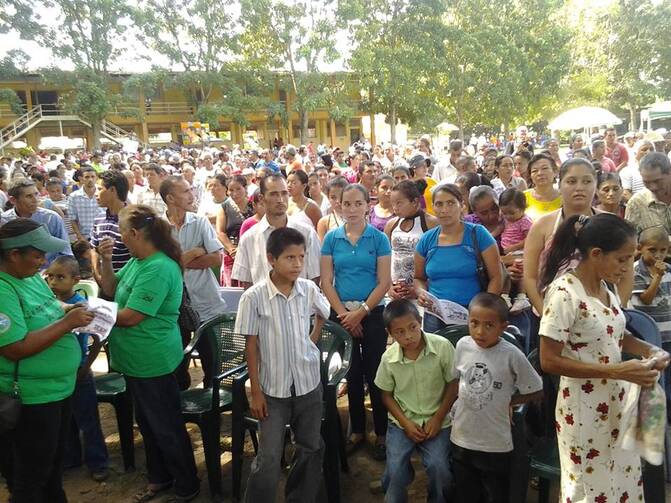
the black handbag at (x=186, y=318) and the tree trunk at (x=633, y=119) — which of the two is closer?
the black handbag at (x=186, y=318)

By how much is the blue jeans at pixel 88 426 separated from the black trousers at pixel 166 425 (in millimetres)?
484

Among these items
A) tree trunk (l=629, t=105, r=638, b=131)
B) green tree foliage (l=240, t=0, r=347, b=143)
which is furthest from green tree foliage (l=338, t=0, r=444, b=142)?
tree trunk (l=629, t=105, r=638, b=131)

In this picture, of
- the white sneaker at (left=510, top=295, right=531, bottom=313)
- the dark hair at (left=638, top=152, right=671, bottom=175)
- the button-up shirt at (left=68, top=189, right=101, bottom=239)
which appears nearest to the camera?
the white sneaker at (left=510, top=295, right=531, bottom=313)

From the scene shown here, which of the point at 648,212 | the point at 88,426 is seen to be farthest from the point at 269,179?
the point at 648,212

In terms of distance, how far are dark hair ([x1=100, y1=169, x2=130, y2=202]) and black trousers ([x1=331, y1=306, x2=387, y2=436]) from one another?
2.05 metres

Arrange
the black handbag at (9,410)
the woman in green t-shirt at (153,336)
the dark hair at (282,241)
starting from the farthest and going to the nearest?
1. the woman in green t-shirt at (153,336)
2. the dark hair at (282,241)
3. the black handbag at (9,410)

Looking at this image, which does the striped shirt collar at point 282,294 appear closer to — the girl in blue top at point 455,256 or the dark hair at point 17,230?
the girl in blue top at point 455,256

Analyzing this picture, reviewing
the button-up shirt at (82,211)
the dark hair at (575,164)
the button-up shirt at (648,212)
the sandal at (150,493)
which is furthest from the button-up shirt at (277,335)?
the button-up shirt at (82,211)

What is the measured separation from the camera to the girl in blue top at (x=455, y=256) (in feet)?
10.6

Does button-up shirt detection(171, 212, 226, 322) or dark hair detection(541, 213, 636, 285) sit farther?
button-up shirt detection(171, 212, 226, 322)

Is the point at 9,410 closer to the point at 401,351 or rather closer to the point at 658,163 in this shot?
the point at 401,351

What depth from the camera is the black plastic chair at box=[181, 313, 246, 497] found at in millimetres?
3172

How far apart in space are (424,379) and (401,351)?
19cm

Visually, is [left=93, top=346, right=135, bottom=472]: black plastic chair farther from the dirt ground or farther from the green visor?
the green visor
